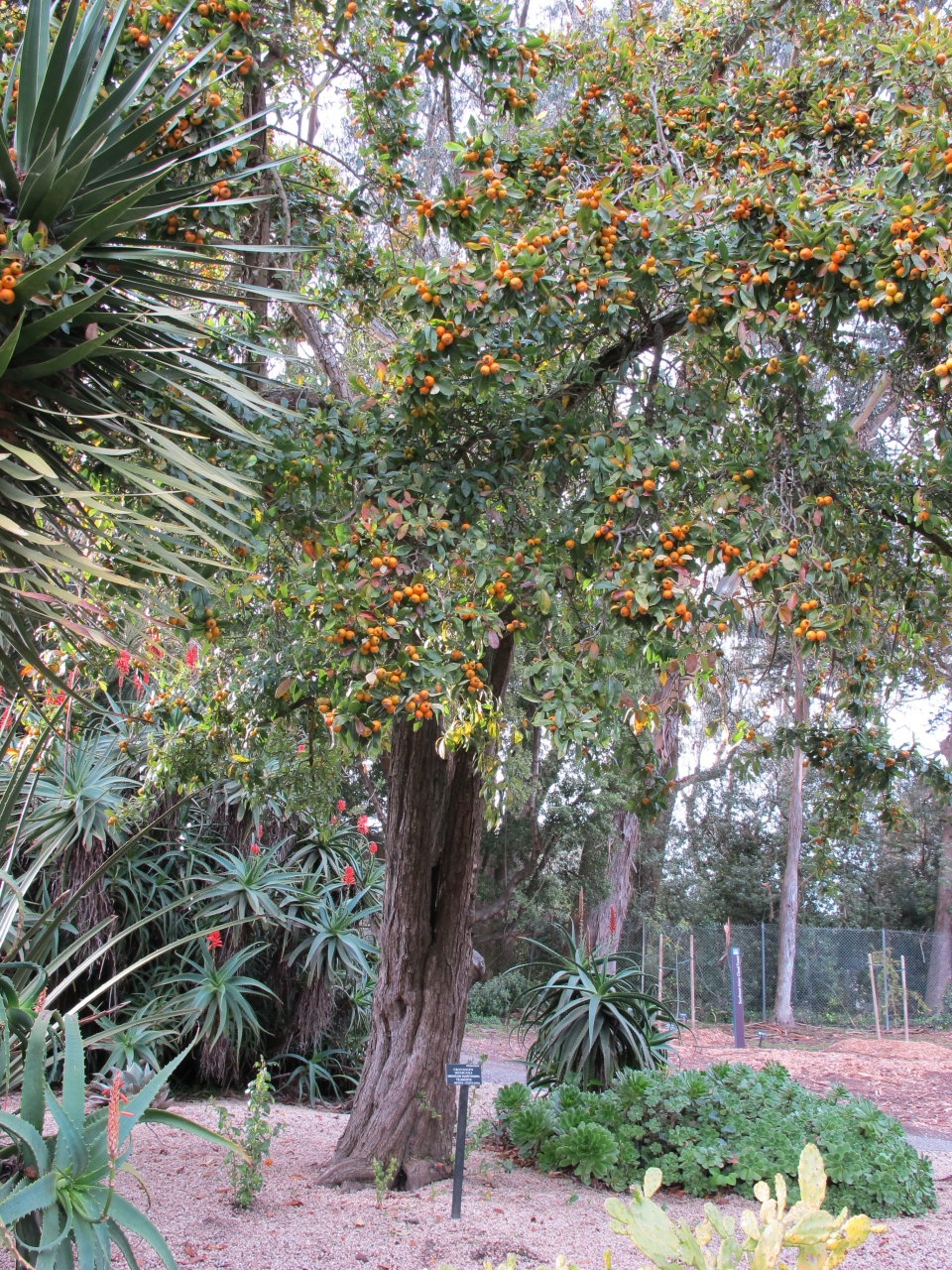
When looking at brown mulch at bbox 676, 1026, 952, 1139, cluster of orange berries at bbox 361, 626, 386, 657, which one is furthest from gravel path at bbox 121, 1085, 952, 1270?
brown mulch at bbox 676, 1026, 952, 1139

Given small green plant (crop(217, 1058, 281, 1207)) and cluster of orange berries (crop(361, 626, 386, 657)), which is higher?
cluster of orange berries (crop(361, 626, 386, 657))

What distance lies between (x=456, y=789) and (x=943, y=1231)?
3.16 meters

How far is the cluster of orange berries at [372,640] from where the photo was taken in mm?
3271

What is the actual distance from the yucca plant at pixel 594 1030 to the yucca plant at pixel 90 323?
4.03m

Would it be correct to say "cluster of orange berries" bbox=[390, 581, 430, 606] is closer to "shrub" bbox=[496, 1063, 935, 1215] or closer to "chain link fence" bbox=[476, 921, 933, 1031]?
"shrub" bbox=[496, 1063, 935, 1215]

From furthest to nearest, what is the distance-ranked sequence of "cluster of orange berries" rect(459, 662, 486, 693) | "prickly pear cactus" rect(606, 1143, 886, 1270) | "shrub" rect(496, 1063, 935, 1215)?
1. "shrub" rect(496, 1063, 935, 1215)
2. "cluster of orange berries" rect(459, 662, 486, 693)
3. "prickly pear cactus" rect(606, 1143, 886, 1270)

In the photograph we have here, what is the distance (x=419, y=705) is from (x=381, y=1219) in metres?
2.58

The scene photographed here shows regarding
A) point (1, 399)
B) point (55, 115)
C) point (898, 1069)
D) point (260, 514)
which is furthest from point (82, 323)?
point (898, 1069)

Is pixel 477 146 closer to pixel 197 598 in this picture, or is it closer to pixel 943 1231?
pixel 197 598

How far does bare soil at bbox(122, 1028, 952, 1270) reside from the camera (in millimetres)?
3852

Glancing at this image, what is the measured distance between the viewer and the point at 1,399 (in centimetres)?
305

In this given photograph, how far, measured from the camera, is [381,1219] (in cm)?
429

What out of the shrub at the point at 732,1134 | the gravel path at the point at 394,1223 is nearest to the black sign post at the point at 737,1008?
the shrub at the point at 732,1134

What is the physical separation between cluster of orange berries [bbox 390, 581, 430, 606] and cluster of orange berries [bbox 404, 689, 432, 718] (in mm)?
366
